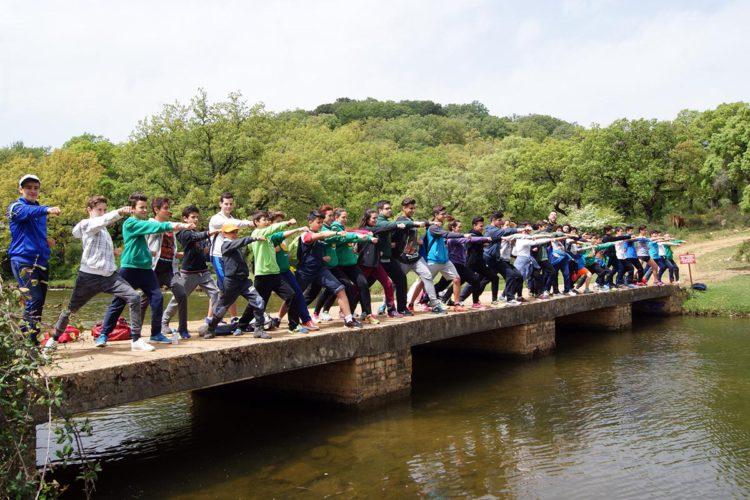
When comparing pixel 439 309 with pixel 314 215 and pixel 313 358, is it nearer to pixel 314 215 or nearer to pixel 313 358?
pixel 314 215

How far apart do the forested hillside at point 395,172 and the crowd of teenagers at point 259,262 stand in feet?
81.6

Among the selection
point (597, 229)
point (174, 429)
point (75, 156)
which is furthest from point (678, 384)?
point (75, 156)

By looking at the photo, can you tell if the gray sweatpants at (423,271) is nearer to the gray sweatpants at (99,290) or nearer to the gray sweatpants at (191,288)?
the gray sweatpants at (191,288)

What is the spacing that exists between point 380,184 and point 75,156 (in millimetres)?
24000

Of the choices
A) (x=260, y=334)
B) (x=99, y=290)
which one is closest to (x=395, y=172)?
(x=260, y=334)

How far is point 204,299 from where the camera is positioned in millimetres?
31625

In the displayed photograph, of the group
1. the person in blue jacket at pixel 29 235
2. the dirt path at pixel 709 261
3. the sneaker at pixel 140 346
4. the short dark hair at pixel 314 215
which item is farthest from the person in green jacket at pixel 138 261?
the dirt path at pixel 709 261

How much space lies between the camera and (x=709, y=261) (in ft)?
105

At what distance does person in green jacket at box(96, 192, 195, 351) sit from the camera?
7875 millimetres

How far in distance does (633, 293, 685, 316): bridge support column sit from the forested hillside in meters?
13.4

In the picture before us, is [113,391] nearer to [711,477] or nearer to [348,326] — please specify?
[348,326]

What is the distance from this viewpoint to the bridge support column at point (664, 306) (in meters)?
22.2

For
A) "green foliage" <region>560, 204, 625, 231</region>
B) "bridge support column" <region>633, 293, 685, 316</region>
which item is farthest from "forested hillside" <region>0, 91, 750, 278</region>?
"bridge support column" <region>633, 293, 685, 316</region>

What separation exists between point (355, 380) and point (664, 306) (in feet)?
51.8
